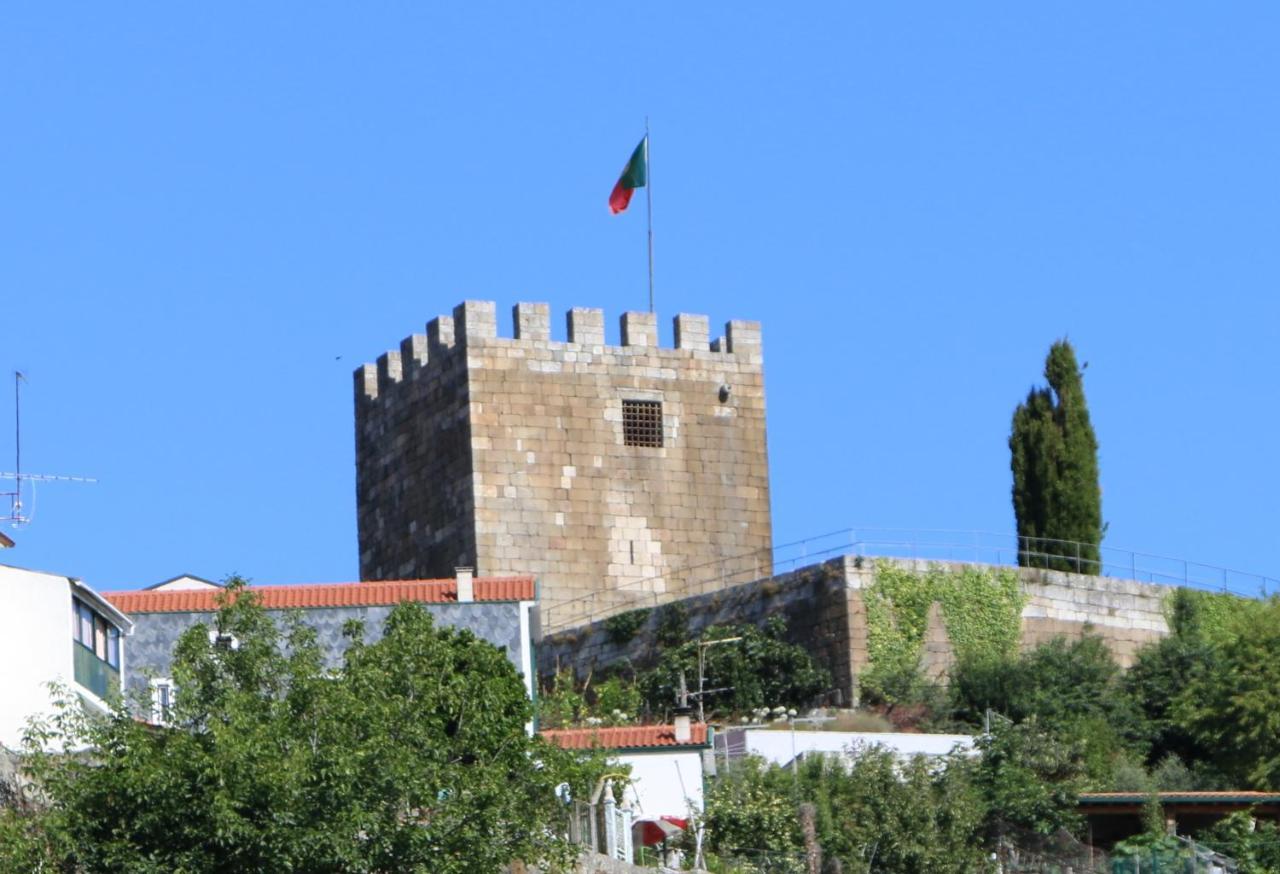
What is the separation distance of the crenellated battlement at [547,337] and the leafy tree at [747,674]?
7660mm

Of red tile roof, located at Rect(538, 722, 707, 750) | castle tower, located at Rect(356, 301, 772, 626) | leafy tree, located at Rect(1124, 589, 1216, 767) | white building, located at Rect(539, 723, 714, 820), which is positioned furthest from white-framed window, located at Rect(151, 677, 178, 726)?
castle tower, located at Rect(356, 301, 772, 626)

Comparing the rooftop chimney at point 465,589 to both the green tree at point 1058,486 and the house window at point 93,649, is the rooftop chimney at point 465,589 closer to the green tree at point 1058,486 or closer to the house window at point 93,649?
the house window at point 93,649

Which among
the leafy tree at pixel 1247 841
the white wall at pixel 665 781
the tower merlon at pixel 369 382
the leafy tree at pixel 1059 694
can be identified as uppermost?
the tower merlon at pixel 369 382

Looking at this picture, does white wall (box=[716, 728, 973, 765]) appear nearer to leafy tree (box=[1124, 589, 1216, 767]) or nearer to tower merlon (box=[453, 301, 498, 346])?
leafy tree (box=[1124, 589, 1216, 767])

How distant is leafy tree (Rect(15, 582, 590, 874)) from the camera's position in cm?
3494

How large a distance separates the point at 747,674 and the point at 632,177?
12062 millimetres

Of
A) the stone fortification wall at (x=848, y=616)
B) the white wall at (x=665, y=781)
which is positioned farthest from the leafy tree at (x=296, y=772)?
the stone fortification wall at (x=848, y=616)

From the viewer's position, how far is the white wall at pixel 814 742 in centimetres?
5034

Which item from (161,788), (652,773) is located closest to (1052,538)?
(652,773)

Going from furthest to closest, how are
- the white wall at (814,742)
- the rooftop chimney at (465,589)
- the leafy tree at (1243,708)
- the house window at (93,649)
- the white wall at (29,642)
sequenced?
the leafy tree at (1243,708)
the white wall at (814,742)
the rooftop chimney at (465,589)
the house window at (93,649)
the white wall at (29,642)

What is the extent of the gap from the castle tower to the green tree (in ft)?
15.4

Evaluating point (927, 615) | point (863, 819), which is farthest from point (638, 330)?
point (863, 819)

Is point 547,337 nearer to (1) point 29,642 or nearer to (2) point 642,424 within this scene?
(2) point 642,424

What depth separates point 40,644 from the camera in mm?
40781
